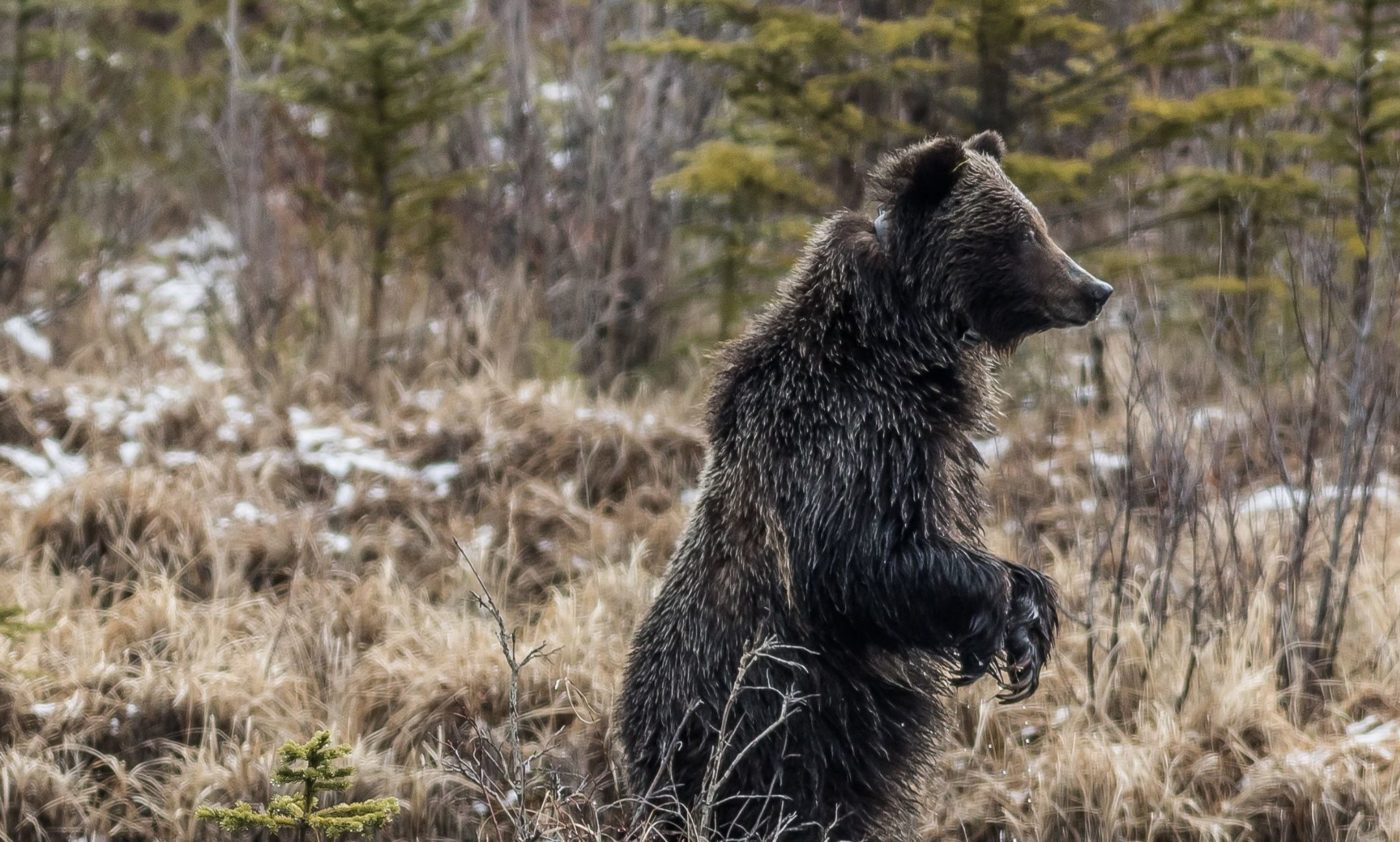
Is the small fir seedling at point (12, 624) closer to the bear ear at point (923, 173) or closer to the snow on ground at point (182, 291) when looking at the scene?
the bear ear at point (923, 173)

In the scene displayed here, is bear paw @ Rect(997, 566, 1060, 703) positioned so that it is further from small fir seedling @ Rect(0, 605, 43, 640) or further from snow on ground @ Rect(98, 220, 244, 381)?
snow on ground @ Rect(98, 220, 244, 381)

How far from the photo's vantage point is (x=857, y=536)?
389 cm

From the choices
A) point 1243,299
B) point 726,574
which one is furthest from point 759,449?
point 1243,299

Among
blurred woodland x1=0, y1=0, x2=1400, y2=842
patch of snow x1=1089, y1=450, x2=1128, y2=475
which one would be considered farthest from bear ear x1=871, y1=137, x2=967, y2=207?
patch of snow x1=1089, y1=450, x2=1128, y2=475

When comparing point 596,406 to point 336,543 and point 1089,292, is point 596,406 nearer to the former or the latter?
point 336,543

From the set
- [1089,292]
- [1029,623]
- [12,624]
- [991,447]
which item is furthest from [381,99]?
[1029,623]

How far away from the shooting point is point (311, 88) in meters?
7.84

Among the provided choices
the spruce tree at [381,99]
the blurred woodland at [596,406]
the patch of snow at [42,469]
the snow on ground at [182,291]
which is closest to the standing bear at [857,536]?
the blurred woodland at [596,406]

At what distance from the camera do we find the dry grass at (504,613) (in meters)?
5.04

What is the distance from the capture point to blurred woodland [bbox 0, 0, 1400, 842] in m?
5.17

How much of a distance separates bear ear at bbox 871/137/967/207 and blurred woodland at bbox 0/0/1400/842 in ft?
4.86

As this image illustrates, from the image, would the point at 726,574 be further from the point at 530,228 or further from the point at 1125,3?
the point at 1125,3

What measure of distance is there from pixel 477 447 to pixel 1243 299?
13.0ft

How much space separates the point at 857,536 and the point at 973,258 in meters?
0.82
